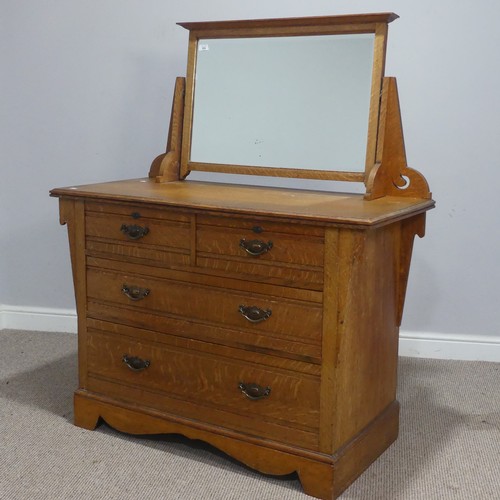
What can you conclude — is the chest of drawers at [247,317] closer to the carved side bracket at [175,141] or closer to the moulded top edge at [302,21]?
the carved side bracket at [175,141]

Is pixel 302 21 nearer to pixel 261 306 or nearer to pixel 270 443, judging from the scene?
pixel 261 306

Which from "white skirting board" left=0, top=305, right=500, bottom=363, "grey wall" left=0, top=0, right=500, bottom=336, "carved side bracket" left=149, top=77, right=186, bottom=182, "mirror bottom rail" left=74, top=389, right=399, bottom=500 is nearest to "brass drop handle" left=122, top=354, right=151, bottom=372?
"mirror bottom rail" left=74, top=389, right=399, bottom=500

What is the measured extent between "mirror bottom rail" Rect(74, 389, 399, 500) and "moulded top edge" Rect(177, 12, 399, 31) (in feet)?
4.00

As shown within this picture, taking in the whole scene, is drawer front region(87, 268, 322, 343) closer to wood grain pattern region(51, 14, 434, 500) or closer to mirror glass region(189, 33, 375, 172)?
wood grain pattern region(51, 14, 434, 500)

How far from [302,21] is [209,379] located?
1191mm

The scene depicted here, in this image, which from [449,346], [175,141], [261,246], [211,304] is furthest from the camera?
[449,346]

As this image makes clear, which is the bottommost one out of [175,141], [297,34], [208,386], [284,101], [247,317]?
[208,386]

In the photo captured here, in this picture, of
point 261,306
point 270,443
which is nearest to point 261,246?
point 261,306

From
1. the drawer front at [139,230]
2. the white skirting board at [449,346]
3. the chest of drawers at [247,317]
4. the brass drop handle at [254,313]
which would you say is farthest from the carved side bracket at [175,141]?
the white skirting board at [449,346]

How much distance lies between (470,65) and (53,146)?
176 centimetres

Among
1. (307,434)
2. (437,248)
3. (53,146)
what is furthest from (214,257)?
(53,146)

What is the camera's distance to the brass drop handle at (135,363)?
99.7 inches

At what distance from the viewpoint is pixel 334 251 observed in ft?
6.95

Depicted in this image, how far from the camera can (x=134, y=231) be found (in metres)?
2.46
